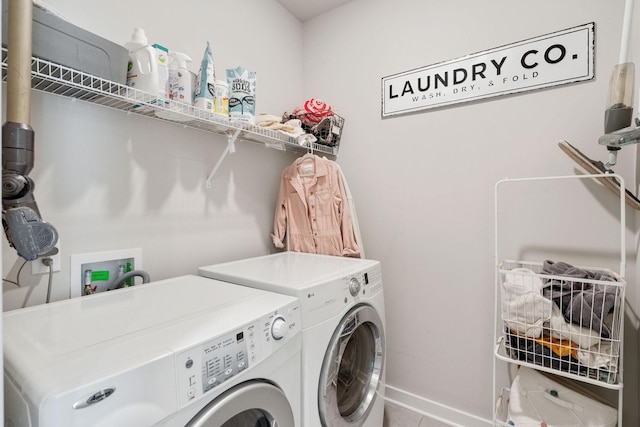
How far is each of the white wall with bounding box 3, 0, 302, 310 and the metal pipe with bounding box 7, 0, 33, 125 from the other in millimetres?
376

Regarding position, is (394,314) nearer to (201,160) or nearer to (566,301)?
(566,301)

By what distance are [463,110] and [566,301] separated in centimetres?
105

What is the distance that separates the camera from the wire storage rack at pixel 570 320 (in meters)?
1.12

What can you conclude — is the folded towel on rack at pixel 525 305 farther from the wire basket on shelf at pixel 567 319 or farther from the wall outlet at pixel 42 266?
the wall outlet at pixel 42 266

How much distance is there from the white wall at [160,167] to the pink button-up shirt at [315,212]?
108 mm

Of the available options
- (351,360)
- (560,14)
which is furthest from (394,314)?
(560,14)

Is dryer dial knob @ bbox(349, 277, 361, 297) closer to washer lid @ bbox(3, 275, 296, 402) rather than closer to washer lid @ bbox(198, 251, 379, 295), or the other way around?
washer lid @ bbox(198, 251, 379, 295)

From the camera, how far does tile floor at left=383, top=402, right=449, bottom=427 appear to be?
1.76 metres

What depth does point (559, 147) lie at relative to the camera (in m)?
1.41

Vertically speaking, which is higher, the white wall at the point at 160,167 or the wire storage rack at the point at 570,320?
the white wall at the point at 160,167

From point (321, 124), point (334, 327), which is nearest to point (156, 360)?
point (334, 327)

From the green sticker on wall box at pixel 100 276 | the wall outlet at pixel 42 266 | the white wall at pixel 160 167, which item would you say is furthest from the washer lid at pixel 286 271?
the wall outlet at pixel 42 266

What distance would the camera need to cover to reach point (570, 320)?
1171 mm

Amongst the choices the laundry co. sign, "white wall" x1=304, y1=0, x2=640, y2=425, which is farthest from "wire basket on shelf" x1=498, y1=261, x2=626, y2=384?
the laundry co. sign
